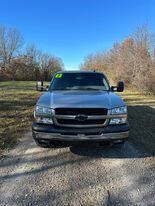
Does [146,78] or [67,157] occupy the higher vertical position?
[146,78]

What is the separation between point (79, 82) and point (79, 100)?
170cm

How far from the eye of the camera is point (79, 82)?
717cm

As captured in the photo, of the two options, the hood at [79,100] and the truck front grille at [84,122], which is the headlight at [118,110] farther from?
the truck front grille at [84,122]

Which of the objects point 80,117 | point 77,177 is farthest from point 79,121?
point 77,177

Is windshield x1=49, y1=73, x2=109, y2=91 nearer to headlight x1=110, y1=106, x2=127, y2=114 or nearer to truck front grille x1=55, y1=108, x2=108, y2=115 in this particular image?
headlight x1=110, y1=106, x2=127, y2=114

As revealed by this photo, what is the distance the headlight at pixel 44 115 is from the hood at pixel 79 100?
9 centimetres

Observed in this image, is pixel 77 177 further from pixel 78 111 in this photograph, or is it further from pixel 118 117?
pixel 118 117

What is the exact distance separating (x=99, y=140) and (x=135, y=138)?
2307mm

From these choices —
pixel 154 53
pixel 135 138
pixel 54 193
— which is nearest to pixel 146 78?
pixel 154 53

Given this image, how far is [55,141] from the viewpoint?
5270 millimetres

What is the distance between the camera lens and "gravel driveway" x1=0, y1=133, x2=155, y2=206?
3.96m

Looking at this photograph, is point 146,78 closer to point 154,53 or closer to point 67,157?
point 154,53

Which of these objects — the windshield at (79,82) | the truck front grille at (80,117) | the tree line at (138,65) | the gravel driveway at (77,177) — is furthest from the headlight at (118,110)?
the tree line at (138,65)

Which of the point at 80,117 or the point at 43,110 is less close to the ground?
the point at 43,110
